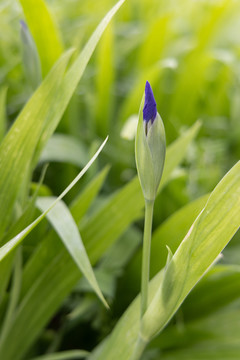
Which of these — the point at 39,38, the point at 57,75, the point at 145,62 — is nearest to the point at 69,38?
the point at 145,62

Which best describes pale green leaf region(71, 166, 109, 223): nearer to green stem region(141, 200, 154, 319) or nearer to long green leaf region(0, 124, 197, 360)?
long green leaf region(0, 124, 197, 360)

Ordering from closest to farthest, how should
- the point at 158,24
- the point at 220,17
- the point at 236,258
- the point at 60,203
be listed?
the point at 60,203
the point at 236,258
the point at 158,24
the point at 220,17

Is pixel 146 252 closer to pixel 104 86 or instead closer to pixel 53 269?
pixel 53 269

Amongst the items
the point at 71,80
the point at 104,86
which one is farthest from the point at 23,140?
the point at 104,86

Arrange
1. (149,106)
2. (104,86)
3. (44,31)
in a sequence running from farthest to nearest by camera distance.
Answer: (104,86) → (44,31) → (149,106)

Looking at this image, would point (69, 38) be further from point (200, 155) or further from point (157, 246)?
point (157, 246)

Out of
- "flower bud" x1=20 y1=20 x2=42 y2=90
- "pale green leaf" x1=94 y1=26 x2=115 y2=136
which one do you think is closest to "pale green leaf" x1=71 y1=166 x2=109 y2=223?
"flower bud" x1=20 y1=20 x2=42 y2=90

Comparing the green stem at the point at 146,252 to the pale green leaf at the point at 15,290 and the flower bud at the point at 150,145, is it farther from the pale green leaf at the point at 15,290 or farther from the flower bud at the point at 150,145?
the pale green leaf at the point at 15,290

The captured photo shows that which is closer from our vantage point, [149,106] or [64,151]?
[149,106]

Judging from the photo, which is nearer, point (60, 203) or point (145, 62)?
point (60, 203)
